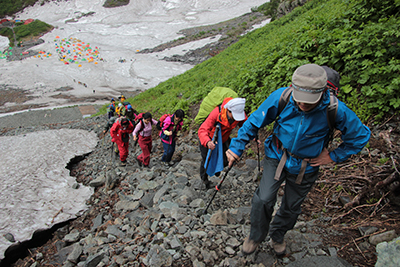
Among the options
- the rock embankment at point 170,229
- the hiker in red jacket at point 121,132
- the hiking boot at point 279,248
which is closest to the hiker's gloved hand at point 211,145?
the rock embankment at point 170,229

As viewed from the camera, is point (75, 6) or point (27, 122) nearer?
point (27, 122)

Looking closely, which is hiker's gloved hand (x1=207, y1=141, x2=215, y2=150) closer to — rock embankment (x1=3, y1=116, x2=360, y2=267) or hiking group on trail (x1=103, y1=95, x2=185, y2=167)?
rock embankment (x1=3, y1=116, x2=360, y2=267)

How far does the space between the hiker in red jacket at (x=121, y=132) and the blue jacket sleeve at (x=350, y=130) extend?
23.0ft

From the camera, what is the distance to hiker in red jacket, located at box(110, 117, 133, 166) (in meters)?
7.80

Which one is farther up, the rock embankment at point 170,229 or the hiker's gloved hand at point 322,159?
the hiker's gloved hand at point 322,159

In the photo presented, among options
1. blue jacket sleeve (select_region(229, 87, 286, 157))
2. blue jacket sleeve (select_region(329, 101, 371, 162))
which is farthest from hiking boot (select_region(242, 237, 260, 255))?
blue jacket sleeve (select_region(329, 101, 371, 162))

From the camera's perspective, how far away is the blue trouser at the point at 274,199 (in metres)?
2.65

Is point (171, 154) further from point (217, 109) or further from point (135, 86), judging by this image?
point (135, 86)

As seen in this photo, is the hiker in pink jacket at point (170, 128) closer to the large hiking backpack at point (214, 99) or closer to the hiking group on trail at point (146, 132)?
the hiking group on trail at point (146, 132)

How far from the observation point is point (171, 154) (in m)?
7.41

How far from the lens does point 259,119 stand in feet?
Answer: 8.52

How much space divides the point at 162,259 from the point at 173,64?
37.8m

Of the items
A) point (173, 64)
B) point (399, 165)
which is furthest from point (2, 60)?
point (399, 165)

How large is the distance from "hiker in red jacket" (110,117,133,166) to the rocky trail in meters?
2.64
